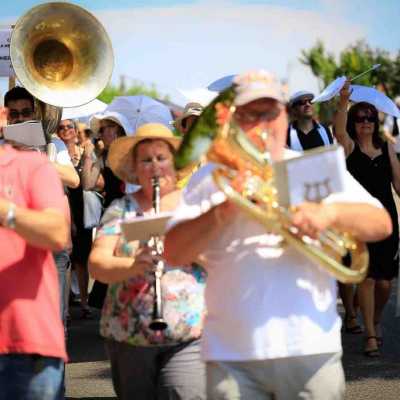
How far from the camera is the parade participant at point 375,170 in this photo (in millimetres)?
8859

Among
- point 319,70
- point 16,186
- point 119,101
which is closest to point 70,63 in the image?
point 119,101

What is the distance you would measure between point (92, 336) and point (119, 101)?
206cm

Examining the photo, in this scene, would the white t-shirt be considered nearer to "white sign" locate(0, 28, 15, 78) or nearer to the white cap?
the white cap

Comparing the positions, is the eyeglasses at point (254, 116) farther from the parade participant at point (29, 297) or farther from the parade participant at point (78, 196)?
the parade participant at point (78, 196)

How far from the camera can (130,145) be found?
500cm

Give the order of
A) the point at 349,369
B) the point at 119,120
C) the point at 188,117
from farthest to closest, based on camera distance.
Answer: the point at 119,120 → the point at 349,369 → the point at 188,117

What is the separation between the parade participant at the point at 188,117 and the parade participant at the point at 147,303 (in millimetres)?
2636

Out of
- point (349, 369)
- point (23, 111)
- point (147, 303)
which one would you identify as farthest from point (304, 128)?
point (147, 303)

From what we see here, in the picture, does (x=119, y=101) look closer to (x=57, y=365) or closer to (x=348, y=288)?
(x=348, y=288)

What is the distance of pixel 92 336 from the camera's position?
9.93 meters

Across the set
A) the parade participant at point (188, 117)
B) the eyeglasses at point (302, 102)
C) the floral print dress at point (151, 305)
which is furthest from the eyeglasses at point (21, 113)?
the eyeglasses at point (302, 102)

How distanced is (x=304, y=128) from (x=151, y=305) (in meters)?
5.22

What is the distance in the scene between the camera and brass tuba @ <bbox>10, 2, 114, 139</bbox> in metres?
7.30

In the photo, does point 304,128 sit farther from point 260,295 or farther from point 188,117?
point 260,295
